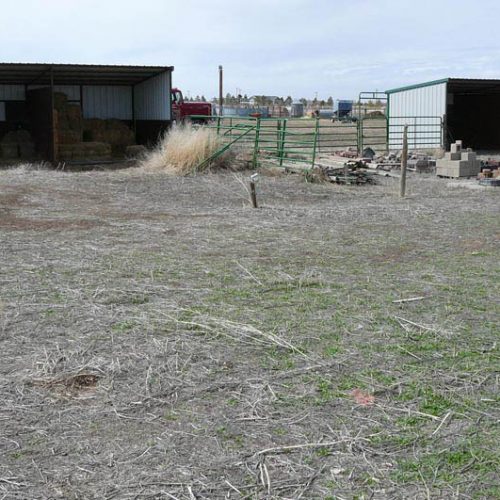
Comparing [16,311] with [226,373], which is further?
[16,311]

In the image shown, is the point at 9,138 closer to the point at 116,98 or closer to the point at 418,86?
the point at 116,98

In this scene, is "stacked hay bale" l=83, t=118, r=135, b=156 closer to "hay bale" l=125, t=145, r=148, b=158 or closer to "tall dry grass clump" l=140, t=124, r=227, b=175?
"hay bale" l=125, t=145, r=148, b=158

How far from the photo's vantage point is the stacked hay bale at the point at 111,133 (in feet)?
80.0

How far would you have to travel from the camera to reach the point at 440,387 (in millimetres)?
4457

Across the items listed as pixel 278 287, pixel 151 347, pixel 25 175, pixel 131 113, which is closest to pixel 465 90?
pixel 131 113

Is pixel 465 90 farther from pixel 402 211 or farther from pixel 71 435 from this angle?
pixel 71 435

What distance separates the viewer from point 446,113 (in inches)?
995

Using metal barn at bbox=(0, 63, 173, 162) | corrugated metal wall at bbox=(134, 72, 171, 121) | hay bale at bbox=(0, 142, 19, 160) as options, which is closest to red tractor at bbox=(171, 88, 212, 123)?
corrugated metal wall at bbox=(134, 72, 171, 121)

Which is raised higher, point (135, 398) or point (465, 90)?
point (465, 90)

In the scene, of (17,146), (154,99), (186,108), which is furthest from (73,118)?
(186,108)

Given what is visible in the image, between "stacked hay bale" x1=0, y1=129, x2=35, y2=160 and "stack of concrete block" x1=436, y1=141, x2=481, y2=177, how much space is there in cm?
1222

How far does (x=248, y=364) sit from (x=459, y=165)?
48.0 ft

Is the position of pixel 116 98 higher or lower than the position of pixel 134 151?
higher

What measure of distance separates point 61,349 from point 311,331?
1.83 meters
